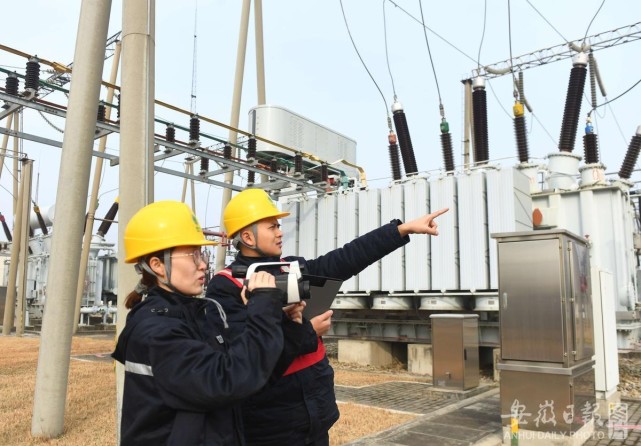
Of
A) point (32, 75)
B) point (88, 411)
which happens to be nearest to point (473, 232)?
point (88, 411)

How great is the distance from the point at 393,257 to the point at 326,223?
82.1 inches

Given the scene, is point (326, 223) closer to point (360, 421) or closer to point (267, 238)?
point (360, 421)

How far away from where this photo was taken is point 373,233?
3.17 m

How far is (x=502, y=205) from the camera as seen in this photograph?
10.1 m

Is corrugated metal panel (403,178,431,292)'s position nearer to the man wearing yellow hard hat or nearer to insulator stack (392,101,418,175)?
insulator stack (392,101,418,175)

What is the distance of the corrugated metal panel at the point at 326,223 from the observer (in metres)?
12.7

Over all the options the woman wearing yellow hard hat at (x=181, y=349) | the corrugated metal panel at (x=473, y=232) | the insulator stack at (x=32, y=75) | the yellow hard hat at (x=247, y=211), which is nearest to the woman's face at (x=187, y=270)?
the woman wearing yellow hard hat at (x=181, y=349)

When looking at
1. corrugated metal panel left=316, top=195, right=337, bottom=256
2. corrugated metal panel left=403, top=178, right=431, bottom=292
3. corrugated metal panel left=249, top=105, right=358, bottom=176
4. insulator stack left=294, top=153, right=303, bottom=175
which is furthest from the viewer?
corrugated metal panel left=249, top=105, right=358, bottom=176

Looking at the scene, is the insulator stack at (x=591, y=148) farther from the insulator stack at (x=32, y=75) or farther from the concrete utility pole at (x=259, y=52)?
the insulator stack at (x=32, y=75)

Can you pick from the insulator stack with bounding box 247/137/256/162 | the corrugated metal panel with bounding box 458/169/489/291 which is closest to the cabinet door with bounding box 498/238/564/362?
the corrugated metal panel with bounding box 458/169/489/291

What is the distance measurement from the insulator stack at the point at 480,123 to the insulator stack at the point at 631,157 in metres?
3.41

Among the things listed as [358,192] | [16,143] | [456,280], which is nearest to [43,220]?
[16,143]

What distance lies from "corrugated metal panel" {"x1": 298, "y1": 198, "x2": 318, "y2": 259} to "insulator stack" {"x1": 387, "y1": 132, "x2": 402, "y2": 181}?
2090 mm

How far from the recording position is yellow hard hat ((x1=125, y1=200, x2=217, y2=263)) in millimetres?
2053
